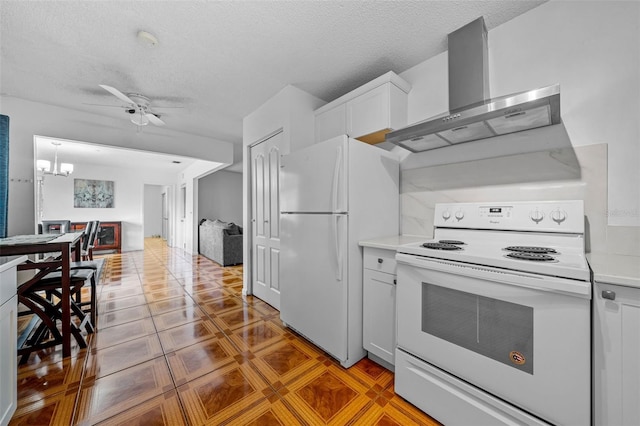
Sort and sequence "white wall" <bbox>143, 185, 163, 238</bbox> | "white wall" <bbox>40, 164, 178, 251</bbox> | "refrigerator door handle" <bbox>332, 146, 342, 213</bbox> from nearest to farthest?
"refrigerator door handle" <bbox>332, 146, 342, 213</bbox>, "white wall" <bbox>40, 164, 178, 251</bbox>, "white wall" <bbox>143, 185, 163, 238</bbox>

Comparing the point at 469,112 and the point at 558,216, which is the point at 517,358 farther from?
the point at 469,112

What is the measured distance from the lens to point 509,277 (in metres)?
1.05

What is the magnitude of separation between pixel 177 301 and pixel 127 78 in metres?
2.56

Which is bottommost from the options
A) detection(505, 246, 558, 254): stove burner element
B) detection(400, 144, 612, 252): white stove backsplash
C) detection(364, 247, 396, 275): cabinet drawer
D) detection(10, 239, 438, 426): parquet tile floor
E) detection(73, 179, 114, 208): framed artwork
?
detection(10, 239, 438, 426): parquet tile floor

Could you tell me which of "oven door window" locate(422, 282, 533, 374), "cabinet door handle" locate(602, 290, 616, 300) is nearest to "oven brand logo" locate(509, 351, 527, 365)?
"oven door window" locate(422, 282, 533, 374)

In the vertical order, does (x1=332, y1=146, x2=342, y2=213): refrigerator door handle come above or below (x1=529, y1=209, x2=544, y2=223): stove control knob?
above

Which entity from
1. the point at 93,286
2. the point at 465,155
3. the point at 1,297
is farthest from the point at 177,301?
the point at 465,155

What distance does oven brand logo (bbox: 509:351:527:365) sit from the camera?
1038 millimetres

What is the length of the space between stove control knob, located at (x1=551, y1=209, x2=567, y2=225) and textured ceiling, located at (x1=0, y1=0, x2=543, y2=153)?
1.38m

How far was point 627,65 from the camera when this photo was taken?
1.34 meters

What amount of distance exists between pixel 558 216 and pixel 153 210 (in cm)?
1219

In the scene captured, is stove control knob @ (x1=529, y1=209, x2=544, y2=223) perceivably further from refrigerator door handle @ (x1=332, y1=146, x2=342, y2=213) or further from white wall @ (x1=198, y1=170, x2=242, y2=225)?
white wall @ (x1=198, y1=170, x2=242, y2=225)

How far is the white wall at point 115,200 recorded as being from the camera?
630 centimetres

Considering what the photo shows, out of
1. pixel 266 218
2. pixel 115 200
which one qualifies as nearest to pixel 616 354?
pixel 266 218
